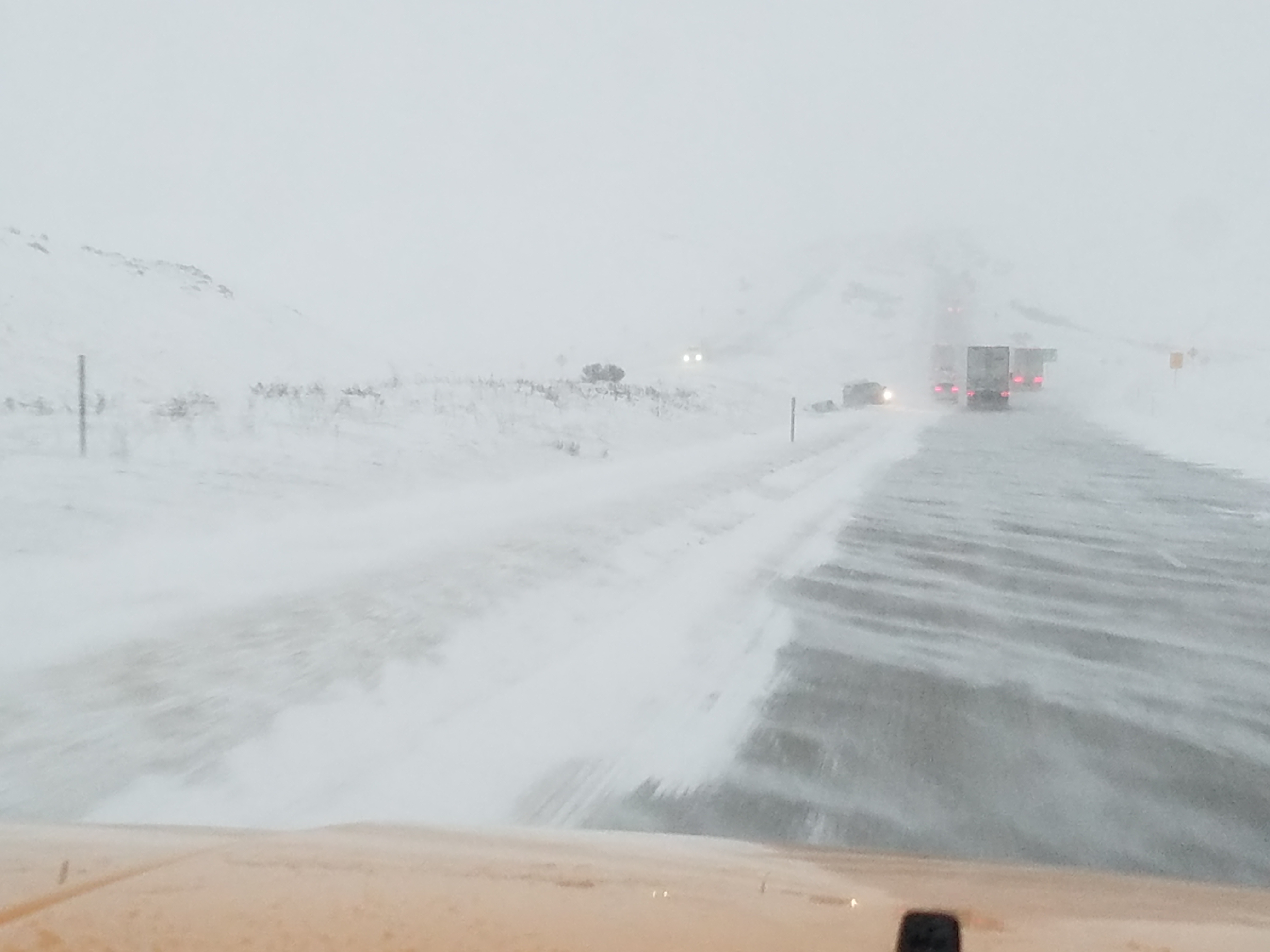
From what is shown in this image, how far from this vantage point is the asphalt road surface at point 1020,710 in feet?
14.0

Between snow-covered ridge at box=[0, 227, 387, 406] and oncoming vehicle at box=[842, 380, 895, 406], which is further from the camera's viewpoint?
oncoming vehicle at box=[842, 380, 895, 406]

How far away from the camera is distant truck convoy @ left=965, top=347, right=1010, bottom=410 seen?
50.3 meters

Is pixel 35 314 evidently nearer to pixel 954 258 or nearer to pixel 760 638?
pixel 760 638

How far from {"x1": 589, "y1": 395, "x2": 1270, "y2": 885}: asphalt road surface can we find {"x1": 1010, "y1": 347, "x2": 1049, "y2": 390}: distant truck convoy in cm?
4733

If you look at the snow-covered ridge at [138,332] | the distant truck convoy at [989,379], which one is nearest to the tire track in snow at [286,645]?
the snow-covered ridge at [138,332]

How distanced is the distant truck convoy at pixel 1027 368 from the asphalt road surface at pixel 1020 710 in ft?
155

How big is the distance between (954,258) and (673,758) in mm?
130577

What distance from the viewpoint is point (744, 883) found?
2.59 m

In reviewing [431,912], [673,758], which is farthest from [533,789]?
[431,912]

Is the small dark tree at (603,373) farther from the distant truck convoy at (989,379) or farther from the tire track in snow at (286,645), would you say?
the tire track in snow at (286,645)

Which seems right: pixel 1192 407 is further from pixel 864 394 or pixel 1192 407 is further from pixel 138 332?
pixel 138 332

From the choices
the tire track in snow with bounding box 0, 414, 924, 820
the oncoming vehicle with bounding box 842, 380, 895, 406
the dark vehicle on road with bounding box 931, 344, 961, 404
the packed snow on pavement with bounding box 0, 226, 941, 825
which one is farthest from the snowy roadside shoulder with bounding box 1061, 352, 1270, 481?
the tire track in snow with bounding box 0, 414, 924, 820

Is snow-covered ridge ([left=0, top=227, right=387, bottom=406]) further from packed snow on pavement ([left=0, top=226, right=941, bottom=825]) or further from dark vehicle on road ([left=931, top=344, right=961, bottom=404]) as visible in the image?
dark vehicle on road ([left=931, top=344, right=961, bottom=404])

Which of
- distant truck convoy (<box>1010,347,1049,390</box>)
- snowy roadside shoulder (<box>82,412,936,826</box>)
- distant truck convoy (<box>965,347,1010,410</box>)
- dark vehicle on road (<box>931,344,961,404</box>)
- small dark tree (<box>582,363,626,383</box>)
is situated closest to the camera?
snowy roadside shoulder (<box>82,412,936,826</box>)
